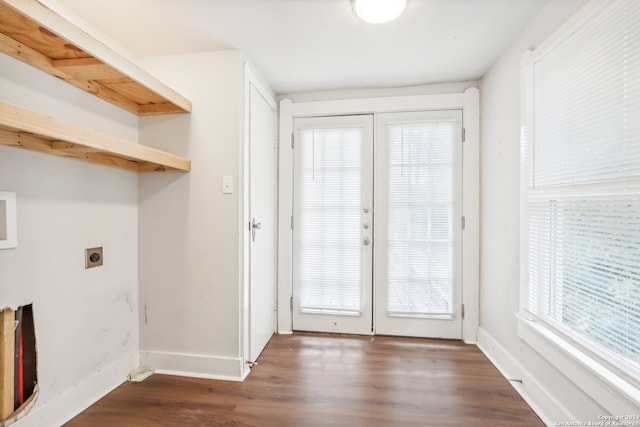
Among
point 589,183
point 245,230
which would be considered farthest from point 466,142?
point 245,230

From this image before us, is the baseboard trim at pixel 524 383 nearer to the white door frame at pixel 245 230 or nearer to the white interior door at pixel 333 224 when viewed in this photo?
the white interior door at pixel 333 224

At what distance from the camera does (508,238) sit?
185 centimetres

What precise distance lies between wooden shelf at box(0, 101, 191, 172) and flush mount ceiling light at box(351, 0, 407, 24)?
51.6 inches

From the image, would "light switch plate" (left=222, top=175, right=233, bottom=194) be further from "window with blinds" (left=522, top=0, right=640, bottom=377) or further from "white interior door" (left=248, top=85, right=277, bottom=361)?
"window with blinds" (left=522, top=0, right=640, bottom=377)

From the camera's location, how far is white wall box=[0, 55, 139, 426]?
1.24m

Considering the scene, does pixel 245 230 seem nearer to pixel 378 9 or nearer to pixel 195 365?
pixel 195 365

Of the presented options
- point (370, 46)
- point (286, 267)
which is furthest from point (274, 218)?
point (370, 46)

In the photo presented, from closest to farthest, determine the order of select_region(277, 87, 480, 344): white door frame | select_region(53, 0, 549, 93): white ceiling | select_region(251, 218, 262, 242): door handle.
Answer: select_region(53, 0, 549, 93): white ceiling → select_region(251, 218, 262, 242): door handle → select_region(277, 87, 480, 344): white door frame

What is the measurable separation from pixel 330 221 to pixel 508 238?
4.31 ft

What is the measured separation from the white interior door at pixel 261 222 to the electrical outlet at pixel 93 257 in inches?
33.9

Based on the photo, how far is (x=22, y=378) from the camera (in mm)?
1251

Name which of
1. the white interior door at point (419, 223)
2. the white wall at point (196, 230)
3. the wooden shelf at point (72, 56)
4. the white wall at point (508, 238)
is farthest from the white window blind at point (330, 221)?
the wooden shelf at point (72, 56)

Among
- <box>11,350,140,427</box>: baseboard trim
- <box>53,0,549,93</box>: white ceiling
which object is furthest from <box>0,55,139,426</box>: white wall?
<box>53,0,549,93</box>: white ceiling

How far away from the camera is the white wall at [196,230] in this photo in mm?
1821
